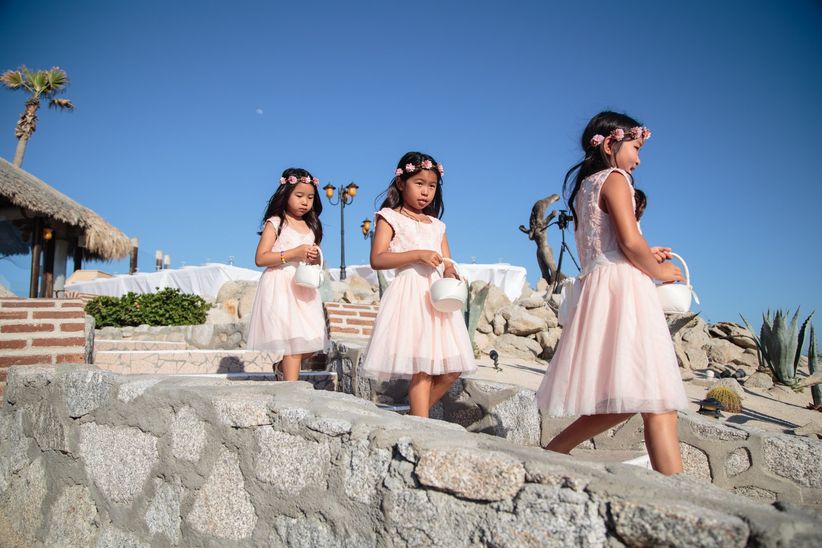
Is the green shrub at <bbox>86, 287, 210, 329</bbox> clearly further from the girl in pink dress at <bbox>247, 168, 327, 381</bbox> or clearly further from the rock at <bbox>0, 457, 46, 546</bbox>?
the rock at <bbox>0, 457, 46, 546</bbox>

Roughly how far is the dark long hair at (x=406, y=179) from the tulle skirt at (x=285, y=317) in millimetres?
887

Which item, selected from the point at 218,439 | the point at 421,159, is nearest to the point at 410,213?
the point at 421,159

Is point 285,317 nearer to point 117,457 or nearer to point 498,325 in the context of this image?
point 117,457

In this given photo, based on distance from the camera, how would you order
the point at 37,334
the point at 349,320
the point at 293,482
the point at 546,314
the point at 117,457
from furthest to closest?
the point at 546,314 < the point at 349,320 < the point at 37,334 < the point at 117,457 < the point at 293,482

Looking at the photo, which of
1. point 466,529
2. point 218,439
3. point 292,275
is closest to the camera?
point 466,529

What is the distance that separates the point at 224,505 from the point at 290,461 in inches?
14.7

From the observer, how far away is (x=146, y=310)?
31.6 ft

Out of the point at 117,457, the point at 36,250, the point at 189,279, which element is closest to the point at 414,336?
the point at 117,457

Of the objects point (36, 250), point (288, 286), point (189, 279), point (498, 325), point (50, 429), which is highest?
point (36, 250)

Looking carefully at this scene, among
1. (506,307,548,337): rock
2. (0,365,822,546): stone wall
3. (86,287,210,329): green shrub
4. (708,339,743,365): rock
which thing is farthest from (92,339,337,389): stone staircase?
(708,339,743,365): rock

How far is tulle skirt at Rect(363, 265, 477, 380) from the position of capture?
2.75 metres

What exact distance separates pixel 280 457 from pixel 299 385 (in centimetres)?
53

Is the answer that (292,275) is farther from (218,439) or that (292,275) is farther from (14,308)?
(218,439)

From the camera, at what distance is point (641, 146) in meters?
2.33
